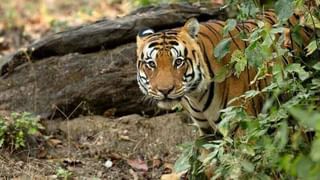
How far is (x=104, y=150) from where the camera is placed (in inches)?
240

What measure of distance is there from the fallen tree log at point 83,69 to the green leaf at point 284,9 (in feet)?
8.35

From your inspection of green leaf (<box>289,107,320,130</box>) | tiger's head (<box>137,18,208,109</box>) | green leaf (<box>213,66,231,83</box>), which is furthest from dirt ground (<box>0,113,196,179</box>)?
green leaf (<box>289,107,320,130</box>)

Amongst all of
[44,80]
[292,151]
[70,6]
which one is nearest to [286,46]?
[292,151]

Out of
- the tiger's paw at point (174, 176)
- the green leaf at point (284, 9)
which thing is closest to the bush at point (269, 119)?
the green leaf at point (284, 9)

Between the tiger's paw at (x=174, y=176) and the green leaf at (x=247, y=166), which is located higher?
the green leaf at (x=247, y=166)

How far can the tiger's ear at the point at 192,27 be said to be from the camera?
5.04m

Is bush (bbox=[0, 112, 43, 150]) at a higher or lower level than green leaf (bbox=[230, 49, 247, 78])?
lower

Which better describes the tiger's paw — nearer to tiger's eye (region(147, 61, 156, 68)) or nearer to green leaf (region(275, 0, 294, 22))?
tiger's eye (region(147, 61, 156, 68))

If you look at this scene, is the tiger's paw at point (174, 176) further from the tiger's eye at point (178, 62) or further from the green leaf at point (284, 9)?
the green leaf at point (284, 9)

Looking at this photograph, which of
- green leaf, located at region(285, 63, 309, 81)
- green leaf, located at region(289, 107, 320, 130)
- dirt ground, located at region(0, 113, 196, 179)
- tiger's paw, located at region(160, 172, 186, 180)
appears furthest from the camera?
dirt ground, located at region(0, 113, 196, 179)

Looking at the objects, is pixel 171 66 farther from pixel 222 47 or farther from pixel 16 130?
pixel 16 130

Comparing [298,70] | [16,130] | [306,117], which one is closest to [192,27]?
[298,70]

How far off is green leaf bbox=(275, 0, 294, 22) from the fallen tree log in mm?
2544

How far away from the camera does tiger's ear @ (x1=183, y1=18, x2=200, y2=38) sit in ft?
16.5
